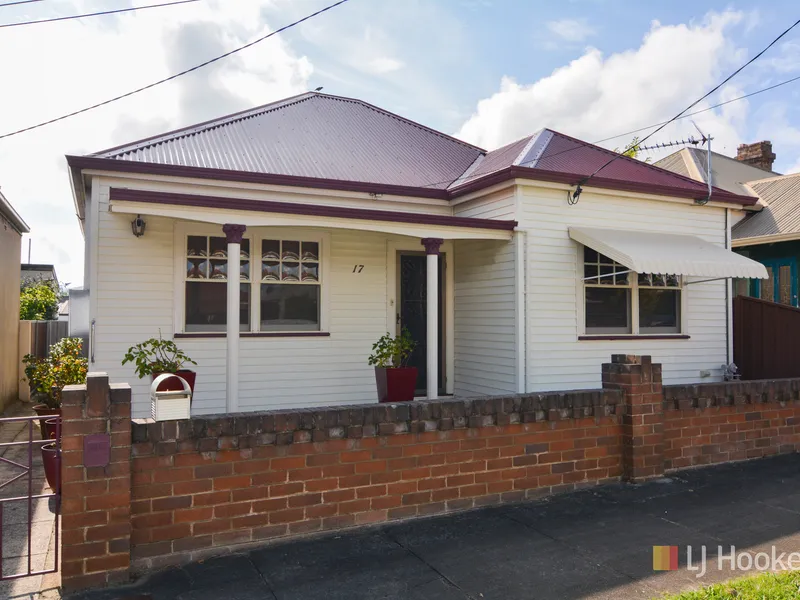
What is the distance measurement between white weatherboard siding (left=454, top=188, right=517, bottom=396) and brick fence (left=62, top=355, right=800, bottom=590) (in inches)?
94.4

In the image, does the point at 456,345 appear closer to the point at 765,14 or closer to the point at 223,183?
the point at 223,183

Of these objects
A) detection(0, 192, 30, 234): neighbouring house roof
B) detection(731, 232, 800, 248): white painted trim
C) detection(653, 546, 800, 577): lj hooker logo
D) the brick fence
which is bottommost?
detection(653, 546, 800, 577): lj hooker logo

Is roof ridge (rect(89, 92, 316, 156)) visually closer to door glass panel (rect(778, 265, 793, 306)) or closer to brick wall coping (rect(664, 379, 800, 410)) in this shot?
brick wall coping (rect(664, 379, 800, 410))

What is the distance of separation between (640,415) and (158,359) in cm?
552

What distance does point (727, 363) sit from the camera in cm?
1005

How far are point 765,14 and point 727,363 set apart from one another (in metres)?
5.21

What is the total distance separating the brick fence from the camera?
3885 millimetres

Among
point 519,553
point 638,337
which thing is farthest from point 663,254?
point 519,553

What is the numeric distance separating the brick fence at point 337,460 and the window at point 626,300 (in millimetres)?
2577

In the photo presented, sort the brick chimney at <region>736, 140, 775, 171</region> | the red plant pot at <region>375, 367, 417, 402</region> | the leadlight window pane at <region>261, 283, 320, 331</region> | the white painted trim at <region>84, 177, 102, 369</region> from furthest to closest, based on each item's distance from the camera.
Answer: the brick chimney at <region>736, 140, 775, 171</region> → the leadlight window pane at <region>261, 283, 320, 331</region> → the red plant pot at <region>375, 367, 417, 402</region> → the white painted trim at <region>84, 177, 102, 369</region>

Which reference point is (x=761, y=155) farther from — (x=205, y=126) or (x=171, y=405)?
(x=171, y=405)

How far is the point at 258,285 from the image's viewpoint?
27.7 ft

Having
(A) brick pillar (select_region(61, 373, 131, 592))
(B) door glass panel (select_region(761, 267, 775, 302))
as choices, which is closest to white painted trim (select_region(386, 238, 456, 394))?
(A) brick pillar (select_region(61, 373, 131, 592))

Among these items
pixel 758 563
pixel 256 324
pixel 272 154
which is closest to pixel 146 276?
pixel 256 324
